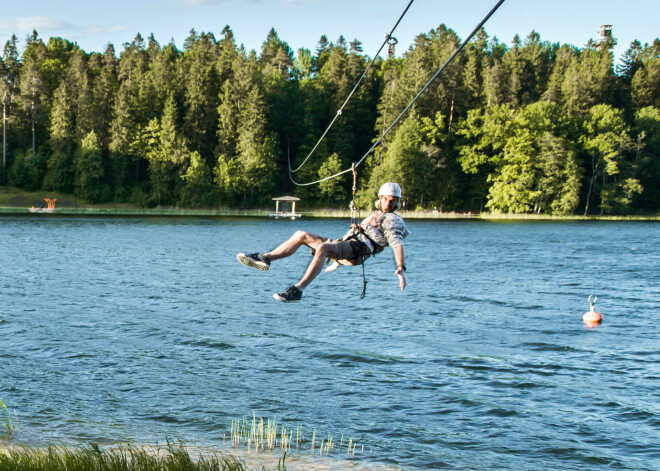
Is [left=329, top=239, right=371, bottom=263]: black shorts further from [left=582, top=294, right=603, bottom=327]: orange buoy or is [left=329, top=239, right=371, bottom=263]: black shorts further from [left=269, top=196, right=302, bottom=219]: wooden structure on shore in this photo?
A: [left=269, top=196, right=302, bottom=219]: wooden structure on shore

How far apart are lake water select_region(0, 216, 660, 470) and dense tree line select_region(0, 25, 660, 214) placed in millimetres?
63163

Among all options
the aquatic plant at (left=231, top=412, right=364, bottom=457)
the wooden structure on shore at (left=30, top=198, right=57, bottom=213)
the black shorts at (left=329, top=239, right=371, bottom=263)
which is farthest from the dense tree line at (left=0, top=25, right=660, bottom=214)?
the black shorts at (left=329, top=239, right=371, bottom=263)

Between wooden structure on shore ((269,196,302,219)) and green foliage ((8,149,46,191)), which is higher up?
green foliage ((8,149,46,191))

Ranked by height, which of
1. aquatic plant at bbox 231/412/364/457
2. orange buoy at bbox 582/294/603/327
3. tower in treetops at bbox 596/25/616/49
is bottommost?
aquatic plant at bbox 231/412/364/457

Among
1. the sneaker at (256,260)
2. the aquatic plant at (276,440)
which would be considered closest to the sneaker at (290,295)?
the sneaker at (256,260)

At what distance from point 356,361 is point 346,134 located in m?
97.0

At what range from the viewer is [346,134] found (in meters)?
116

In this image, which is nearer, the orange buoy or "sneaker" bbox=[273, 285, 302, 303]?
"sneaker" bbox=[273, 285, 302, 303]

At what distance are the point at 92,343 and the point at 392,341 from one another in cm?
1024

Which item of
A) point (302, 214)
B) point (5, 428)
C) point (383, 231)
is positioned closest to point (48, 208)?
point (302, 214)

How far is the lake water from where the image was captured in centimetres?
1502

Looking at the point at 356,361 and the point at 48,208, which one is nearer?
the point at 356,361

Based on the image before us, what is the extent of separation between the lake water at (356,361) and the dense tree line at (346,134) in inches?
2487

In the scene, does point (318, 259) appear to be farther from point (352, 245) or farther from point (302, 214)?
point (302, 214)
